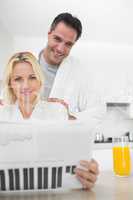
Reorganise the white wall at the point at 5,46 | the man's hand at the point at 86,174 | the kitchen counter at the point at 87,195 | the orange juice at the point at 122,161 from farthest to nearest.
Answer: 1. the white wall at the point at 5,46
2. the orange juice at the point at 122,161
3. the man's hand at the point at 86,174
4. the kitchen counter at the point at 87,195

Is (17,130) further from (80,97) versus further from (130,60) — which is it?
(130,60)

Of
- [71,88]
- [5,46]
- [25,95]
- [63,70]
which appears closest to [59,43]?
[63,70]

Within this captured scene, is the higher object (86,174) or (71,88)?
(71,88)

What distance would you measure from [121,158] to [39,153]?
55 centimetres

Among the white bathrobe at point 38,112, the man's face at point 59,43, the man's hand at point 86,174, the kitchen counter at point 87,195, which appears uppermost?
the man's face at point 59,43

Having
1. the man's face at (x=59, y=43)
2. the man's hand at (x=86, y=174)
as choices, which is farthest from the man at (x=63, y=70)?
the man's hand at (x=86, y=174)

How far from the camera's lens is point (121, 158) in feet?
4.44

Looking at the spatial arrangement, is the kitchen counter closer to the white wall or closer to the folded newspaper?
the folded newspaper

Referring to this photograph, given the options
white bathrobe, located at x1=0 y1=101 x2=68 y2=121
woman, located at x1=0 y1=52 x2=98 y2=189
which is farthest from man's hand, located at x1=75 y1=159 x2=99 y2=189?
white bathrobe, located at x1=0 y1=101 x2=68 y2=121

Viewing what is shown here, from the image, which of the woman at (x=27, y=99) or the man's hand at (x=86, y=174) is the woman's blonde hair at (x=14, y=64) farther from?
the man's hand at (x=86, y=174)

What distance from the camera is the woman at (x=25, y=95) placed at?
106cm

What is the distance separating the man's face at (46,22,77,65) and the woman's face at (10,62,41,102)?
853 mm

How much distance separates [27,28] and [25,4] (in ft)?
0.61

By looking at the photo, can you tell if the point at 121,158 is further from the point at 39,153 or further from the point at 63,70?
Answer: the point at 63,70
